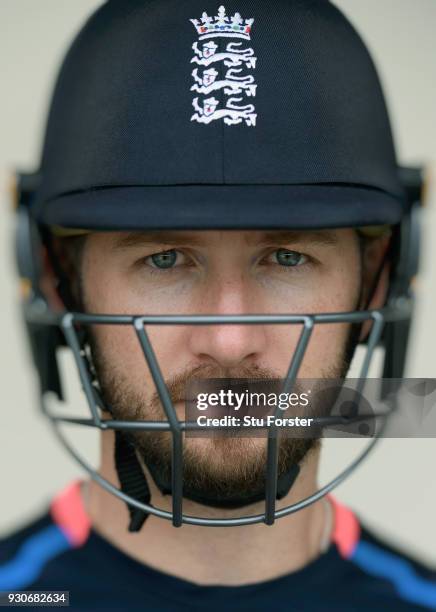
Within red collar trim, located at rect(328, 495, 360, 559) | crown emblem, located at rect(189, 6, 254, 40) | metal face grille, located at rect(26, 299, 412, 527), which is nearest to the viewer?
metal face grille, located at rect(26, 299, 412, 527)

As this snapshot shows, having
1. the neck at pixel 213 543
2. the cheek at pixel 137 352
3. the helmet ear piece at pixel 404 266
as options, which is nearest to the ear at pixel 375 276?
the helmet ear piece at pixel 404 266

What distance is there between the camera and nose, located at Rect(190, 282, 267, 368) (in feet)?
3.61

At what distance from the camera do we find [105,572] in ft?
4.23

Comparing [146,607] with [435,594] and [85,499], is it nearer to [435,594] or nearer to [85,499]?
[85,499]

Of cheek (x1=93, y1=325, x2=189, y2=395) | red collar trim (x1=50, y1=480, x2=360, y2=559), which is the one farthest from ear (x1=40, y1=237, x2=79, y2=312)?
red collar trim (x1=50, y1=480, x2=360, y2=559)

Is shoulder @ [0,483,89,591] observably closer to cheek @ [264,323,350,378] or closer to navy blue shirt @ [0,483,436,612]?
navy blue shirt @ [0,483,436,612]

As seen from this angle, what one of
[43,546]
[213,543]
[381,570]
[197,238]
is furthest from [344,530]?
[197,238]

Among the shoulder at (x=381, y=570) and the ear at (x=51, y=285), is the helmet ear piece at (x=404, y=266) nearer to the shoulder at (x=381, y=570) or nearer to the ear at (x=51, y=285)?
the shoulder at (x=381, y=570)

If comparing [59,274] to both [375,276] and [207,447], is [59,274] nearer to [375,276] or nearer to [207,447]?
[207,447]

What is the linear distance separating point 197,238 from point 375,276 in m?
0.36

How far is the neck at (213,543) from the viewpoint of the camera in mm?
1266

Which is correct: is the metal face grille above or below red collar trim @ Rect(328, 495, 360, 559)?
above

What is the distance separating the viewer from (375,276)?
137 cm

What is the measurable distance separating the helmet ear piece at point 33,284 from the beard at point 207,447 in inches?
3.7
